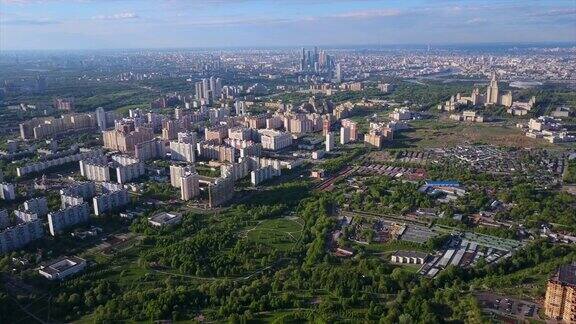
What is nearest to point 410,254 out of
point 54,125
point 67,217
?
point 67,217

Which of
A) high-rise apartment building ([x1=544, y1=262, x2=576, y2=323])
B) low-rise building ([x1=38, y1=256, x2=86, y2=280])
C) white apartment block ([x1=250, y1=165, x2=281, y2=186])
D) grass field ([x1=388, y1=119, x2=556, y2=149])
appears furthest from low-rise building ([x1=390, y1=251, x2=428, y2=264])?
grass field ([x1=388, y1=119, x2=556, y2=149])

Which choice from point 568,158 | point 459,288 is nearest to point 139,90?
point 568,158

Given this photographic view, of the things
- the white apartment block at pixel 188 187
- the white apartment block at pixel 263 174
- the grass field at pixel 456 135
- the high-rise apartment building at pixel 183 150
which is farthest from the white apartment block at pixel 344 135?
the white apartment block at pixel 188 187

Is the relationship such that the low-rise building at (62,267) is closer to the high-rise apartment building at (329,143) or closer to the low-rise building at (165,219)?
the low-rise building at (165,219)

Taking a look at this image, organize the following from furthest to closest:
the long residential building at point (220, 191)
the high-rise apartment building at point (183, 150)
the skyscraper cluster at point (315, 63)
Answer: the skyscraper cluster at point (315, 63) < the high-rise apartment building at point (183, 150) < the long residential building at point (220, 191)

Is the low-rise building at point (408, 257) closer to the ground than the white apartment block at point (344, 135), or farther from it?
closer to the ground

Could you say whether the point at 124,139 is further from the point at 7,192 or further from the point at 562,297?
the point at 562,297

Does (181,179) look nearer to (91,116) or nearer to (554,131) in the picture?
(91,116)

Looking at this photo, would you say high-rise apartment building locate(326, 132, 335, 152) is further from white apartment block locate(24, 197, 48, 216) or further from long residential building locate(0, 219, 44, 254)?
long residential building locate(0, 219, 44, 254)
